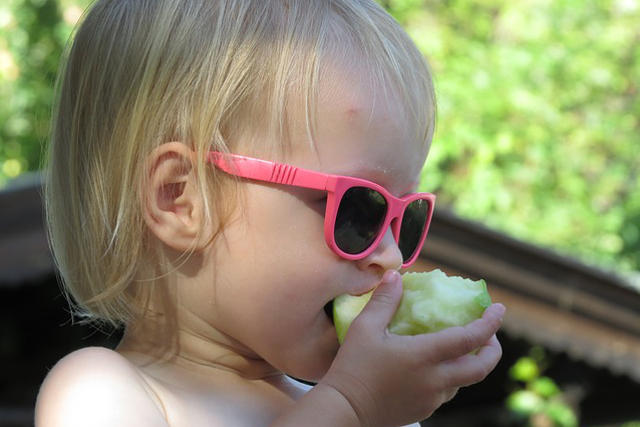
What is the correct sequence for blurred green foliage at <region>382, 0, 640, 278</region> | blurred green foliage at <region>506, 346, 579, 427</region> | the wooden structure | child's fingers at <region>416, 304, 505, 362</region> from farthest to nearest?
blurred green foliage at <region>382, 0, 640, 278</region> < blurred green foliage at <region>506, 346, 579, 427</region> < the wooden structure < child's fingers at <region>416, 304, 505, 362</region>

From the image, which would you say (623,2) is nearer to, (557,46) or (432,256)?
(557,46)

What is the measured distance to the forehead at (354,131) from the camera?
1798 millimetres

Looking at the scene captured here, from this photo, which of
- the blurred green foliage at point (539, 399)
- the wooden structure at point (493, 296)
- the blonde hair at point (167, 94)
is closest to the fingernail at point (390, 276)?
the blonde hair at point (167, 94)

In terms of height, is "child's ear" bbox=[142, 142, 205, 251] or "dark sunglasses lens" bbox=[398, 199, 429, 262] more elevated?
"child's ear" bbox=[142, 142, 205, 251]

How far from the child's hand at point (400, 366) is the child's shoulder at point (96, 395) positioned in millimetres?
327

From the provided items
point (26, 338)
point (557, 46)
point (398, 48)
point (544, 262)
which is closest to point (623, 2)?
point (557, 46)

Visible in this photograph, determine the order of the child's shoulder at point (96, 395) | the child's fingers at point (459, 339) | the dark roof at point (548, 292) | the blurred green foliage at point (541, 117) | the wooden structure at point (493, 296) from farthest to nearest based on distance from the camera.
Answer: the blurred green foliage at point (541, 117) < the dark roof at point (548, 292) < the wooden structure at point (493, 296) < the child's fingers at point (459, 339) < the child's shoulder at point (96, 395)

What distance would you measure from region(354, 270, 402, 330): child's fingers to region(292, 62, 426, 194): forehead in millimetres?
194

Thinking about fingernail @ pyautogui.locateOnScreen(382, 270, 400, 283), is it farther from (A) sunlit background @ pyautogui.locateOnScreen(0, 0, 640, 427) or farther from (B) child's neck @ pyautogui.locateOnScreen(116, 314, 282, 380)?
(A) sunlit background @ pyautogui.locateOnScreen(0, 0, 640, 427)

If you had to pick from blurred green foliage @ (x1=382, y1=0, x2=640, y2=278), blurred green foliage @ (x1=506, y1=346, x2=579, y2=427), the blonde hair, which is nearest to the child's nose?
the blonde hair

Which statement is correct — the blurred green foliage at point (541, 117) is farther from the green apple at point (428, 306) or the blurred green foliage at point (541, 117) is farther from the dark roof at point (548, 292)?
the green apple at point (428, 306)

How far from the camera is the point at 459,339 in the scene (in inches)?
66.4

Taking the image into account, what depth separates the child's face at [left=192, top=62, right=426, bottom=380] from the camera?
5.84 feet

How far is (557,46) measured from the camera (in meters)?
11.1
